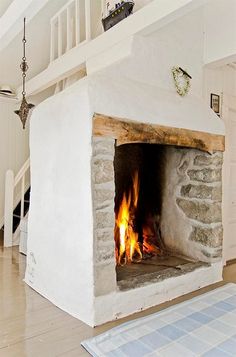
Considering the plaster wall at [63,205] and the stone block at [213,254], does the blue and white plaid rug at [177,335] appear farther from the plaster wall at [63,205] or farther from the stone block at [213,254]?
the stone block at [213,254]

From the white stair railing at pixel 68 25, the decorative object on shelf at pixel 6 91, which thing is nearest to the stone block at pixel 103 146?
the white stair railing at pixel 68 25

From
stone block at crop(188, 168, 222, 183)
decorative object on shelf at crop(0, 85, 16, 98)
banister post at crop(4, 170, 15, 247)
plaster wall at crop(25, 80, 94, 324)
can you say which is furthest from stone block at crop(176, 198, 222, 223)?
decorative object on shelf at crop(0, 85, 16, 98)

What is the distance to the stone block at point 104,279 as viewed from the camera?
7.00 ft

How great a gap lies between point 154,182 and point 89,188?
146 centimetres

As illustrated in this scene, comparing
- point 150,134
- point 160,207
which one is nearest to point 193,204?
point 160,207

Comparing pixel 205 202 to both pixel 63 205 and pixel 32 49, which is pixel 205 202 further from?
pixel 32 49

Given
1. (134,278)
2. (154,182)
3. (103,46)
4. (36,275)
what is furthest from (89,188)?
(103,46)

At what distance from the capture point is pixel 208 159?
3027 mm

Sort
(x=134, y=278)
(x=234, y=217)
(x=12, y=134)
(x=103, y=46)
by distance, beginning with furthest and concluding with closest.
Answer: (x=12, y=134) → (x=234, y=217) → (x=103, y=46) → (x=134, y=278)

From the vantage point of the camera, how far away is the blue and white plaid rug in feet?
5.86

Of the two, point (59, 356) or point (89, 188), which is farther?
point (89, 188)

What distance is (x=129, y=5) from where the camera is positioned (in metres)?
2.83

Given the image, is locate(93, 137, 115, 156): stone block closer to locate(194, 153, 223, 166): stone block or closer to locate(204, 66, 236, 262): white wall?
locate(194, 153, 223, 166): stone block

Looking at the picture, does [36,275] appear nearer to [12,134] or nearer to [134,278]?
[134,278]
